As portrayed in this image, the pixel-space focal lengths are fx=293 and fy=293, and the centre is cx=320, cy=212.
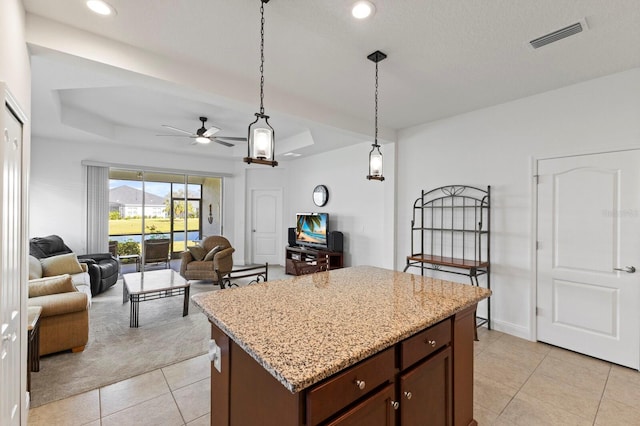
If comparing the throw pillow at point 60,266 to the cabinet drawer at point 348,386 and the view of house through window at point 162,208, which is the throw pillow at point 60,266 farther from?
the cabinet drawer at point 348,386

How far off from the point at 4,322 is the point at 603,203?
15.1 ft

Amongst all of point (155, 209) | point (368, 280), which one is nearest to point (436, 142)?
point (368, 280)

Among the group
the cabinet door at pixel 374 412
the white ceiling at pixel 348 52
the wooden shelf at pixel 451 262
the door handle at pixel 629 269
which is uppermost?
the white ceiling at pixel 348 52

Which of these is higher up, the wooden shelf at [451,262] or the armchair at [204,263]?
the wooden shelf at [451,262]

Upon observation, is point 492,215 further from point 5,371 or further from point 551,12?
point 5,371

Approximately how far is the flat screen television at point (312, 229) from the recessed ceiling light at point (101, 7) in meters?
4.51

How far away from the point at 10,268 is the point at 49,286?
1.96 meters

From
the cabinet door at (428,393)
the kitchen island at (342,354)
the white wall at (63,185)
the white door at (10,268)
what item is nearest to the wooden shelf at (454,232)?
the kitchen island at (342,354)

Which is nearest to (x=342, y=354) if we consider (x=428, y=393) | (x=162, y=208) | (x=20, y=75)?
(x=428, y=393)

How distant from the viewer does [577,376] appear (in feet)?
8.54

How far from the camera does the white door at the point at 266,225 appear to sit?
7.66m

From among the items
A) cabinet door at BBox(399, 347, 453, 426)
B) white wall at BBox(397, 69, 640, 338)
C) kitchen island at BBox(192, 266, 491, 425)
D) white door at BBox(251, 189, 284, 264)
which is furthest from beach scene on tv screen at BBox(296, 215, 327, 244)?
cabinet door at BBox(399, 347, 453, 426)

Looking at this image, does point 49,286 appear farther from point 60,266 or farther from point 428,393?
point 428,393

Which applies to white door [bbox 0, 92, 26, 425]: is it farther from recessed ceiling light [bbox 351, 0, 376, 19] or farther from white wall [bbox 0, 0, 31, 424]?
recessed ceiling light [bbox 351, 0, 376, 19]
